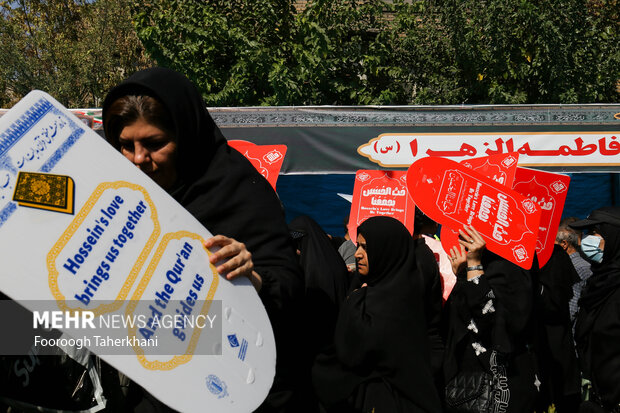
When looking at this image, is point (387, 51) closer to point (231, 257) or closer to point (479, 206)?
point (479, 206)

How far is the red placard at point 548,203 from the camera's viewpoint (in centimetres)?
376

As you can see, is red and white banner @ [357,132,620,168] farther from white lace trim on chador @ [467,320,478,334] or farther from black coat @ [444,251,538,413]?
white lace trim on chador @ [467,320,478,334]

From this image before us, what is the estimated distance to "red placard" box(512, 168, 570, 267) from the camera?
3756 millimetres

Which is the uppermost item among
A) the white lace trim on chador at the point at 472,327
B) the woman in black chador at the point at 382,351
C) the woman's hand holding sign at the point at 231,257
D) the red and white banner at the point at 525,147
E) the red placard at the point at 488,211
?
the woman's hand holding sign at the point at 231,257

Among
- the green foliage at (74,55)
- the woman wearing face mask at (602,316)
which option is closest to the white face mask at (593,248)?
the woman wearing face mask at (602,316)

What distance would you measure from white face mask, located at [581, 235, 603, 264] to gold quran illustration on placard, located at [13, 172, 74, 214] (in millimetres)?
3474

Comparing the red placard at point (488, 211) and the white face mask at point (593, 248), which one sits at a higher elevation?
the red placard at point (488, 211)

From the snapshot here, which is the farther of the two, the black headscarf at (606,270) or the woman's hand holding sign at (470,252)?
the black headscarf at (606,270)

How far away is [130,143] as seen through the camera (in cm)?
141

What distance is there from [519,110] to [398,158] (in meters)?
1.31

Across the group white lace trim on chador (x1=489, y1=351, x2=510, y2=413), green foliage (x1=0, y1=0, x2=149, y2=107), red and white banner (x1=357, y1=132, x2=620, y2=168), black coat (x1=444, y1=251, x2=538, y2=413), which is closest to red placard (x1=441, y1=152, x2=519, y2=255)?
black coat (x1=444, y1=251, x2=538, y2=413)

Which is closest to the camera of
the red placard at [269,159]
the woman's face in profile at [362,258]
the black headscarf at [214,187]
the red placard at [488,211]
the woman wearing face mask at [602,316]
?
the black headscarf at [214,187]

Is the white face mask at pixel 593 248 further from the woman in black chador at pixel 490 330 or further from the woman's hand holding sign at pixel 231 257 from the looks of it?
the woman's hand holding sign at pixel 231 257

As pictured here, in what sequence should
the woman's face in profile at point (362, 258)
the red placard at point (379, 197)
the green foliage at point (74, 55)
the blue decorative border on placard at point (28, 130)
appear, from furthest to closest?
the green foliage at point (74, 55) < the red placard at point (379, 197) < the woman's face in profile at point (362, 258) < the blue decorative border on placard at point (28, 130)
